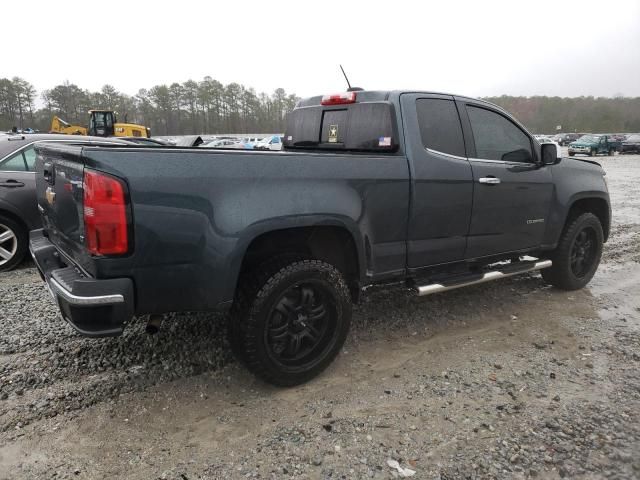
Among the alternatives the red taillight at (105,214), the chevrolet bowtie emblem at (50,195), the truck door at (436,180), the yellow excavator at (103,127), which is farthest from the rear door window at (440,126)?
the yellow excavator at (103,127)

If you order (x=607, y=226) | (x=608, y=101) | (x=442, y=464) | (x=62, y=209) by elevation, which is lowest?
(x=442, y=464)

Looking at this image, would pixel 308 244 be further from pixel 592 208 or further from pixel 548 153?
pixel 592 208

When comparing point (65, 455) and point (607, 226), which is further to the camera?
point (607, 226)

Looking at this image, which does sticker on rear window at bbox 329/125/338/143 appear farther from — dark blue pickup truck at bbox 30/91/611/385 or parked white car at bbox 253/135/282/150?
parked white car at bbox 253/135/282/150

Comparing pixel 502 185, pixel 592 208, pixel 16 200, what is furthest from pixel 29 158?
pixel 592 208

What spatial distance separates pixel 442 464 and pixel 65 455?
6.34 feet

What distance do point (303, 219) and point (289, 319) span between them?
655 mm

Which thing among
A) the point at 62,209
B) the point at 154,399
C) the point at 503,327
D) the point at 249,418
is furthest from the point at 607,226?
the point at 62,209

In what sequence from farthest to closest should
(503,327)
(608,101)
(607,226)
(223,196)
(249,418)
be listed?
(608,101) → (607,226) → (503,327) → (249,418) → (223,196)

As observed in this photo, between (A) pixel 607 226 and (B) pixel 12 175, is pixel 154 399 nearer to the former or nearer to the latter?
(B) pixel 12 175

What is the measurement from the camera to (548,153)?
4410 mm

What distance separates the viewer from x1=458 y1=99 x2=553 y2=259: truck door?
12.8 ft

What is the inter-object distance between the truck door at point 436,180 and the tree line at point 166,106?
59.6m

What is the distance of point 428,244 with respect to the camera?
3602 millimetres
